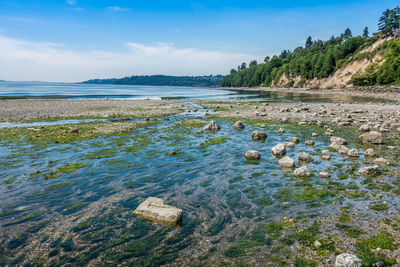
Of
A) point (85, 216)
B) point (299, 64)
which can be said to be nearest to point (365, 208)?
point (85, 216)

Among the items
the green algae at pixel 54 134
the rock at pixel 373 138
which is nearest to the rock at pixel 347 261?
the rock at pixel 373 138

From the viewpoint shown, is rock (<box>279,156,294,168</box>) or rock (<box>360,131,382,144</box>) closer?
rock (<box>279,156,294,168</box>)

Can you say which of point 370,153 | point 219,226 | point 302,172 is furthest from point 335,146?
point 219,226

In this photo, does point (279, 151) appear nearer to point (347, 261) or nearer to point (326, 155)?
point (326, 155)

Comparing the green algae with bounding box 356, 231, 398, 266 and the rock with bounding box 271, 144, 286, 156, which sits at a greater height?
the rock with bounding box 271, 144, 286, 156

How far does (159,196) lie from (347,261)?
6448 millimetres

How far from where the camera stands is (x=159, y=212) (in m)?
7.50

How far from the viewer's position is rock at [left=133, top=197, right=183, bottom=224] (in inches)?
287

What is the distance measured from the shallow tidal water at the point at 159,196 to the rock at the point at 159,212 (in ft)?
0.75

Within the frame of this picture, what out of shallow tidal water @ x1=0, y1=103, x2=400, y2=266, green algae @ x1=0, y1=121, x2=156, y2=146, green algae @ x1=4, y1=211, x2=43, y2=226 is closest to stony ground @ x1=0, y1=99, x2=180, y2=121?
green algae @ x1=0, y1=121, x2=156, y2=146

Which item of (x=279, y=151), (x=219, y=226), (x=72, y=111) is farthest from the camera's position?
(x=72, y=111)

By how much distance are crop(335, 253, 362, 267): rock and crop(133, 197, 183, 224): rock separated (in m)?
4.38

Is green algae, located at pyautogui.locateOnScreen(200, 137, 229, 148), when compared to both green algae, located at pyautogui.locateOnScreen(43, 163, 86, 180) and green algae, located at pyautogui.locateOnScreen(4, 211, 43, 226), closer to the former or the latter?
green algae, located at pyautogui.locateOnScreen(43, 163, 86, 180)

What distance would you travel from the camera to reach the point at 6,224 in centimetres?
727
